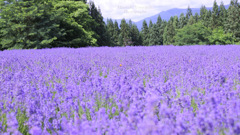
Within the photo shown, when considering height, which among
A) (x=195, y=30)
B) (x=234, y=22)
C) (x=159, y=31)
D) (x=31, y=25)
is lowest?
(x=195, y=30)

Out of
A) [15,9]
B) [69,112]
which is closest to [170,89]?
[69,112]

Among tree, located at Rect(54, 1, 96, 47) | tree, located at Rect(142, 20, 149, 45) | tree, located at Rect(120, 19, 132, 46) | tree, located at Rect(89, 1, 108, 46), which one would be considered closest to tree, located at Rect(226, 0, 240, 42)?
tree, located at Rect(89, 1, 108, 46)

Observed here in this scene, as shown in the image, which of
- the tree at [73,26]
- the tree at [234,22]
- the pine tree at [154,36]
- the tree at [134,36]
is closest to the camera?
the tree at [73,26]

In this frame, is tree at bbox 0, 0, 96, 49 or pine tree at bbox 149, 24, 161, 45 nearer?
tree at bbox 0, 0, 96, 49

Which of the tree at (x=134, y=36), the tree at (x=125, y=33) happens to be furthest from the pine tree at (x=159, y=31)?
the tree at (x=125, y=33)

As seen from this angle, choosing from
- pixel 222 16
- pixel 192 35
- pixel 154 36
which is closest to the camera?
pixel 192 35

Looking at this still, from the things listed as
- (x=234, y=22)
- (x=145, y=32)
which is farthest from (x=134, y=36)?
(x=234, y=22)

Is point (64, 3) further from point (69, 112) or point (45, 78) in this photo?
point (69, 112)

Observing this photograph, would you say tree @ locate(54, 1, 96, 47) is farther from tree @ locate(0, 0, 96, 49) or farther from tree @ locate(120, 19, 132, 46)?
tree @ locate(120, 19, 132, 46)

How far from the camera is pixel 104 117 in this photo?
1377mm

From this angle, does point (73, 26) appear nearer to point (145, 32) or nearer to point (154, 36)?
point (154, 36)

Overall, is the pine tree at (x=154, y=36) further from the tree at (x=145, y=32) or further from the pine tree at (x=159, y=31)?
the tree at (x=145, y=32)

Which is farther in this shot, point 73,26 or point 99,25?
point 99,25

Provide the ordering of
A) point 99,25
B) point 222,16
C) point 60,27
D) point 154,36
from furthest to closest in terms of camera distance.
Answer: point 154,36, point 222,16, point 99,25, point 60,27
